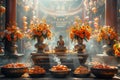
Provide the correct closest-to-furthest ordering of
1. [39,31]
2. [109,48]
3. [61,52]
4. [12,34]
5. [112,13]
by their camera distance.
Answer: [39,31] < [61,52] < [12,34] < [109,48] < [112,13]

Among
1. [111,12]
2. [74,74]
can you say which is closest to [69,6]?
[111,12]

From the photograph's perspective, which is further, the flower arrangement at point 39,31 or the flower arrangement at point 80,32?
the flower arrangement at point 80,32

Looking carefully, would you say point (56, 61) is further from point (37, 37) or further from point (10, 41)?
point (10, 41)

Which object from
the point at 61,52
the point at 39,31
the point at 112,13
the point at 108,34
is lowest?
the point at 61,52

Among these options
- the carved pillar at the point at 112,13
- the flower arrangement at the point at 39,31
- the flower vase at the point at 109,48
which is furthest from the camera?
the carved pillar at the point at 112,13

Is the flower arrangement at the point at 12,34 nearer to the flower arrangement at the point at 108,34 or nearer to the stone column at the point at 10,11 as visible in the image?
the stone column at the point at 10,11

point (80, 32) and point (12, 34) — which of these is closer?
point (80, 32)

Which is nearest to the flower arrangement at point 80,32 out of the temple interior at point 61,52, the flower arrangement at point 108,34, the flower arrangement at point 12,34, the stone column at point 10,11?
the temple interior at point 61,52

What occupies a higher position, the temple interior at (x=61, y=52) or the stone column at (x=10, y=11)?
the stone column at (x=10, y=11)

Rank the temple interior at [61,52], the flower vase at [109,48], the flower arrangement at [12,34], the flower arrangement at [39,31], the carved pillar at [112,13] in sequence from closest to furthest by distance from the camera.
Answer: the temple interior at [61,52] < the flower arrangement at [39,31] < the flower arrangement at [12,34] < the flower vase at [109,48] < the carved pillar at [112,13]

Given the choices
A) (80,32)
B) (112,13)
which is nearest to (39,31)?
(80,32)

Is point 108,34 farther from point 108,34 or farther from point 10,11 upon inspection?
point 10,11

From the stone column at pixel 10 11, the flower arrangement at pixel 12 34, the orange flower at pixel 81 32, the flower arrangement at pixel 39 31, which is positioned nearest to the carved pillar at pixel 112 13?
the orange flower at pixel 81 32

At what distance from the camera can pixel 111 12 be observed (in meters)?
Result: 11.8
